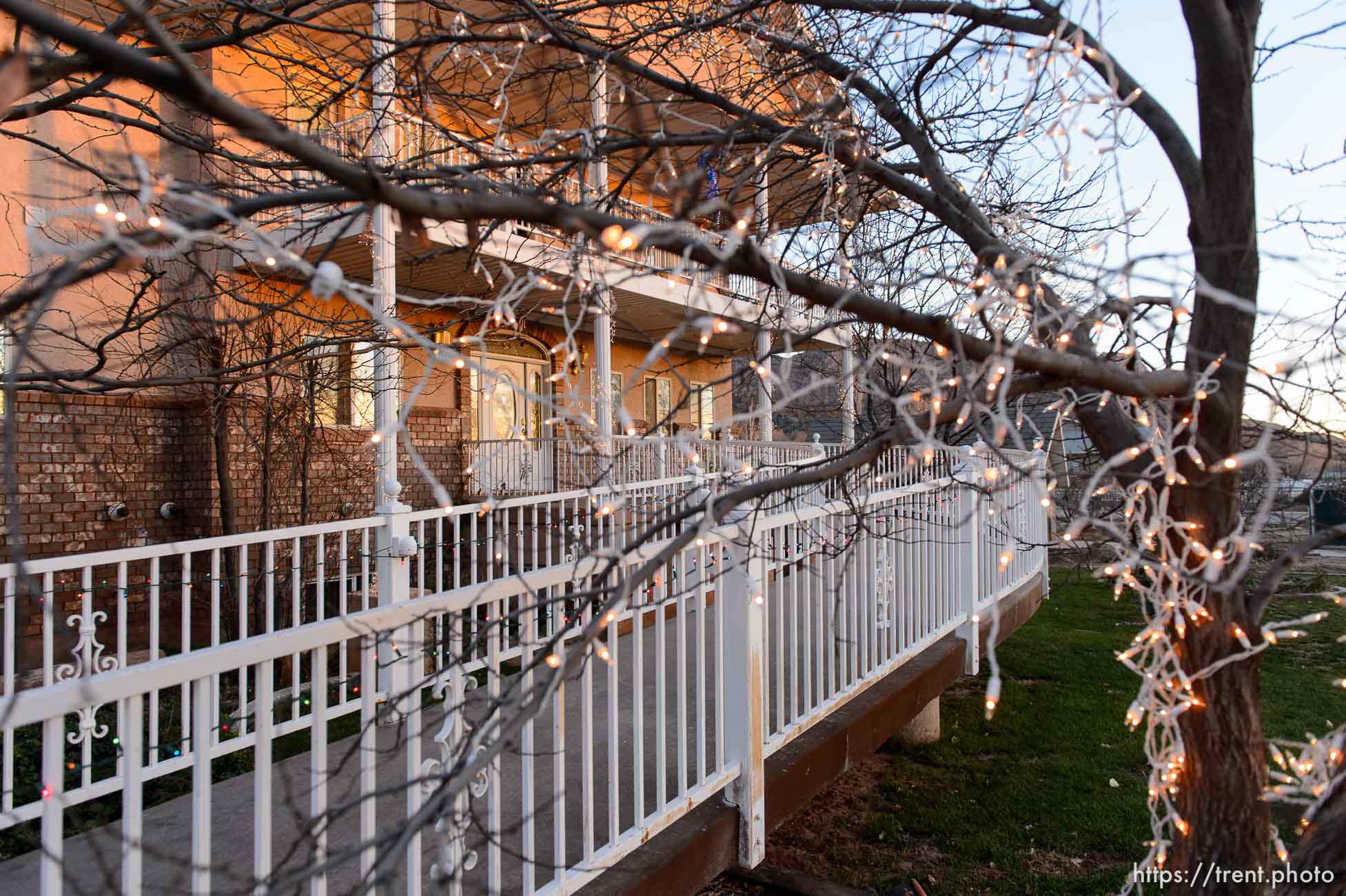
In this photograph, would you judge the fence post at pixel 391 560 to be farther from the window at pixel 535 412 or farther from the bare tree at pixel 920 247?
the window at pixel 535 412

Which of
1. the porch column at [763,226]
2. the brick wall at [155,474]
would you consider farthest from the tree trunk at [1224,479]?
the brick wall at [155,474]

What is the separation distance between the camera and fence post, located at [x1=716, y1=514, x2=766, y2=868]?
3211mm

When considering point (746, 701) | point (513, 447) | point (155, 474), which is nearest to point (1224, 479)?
point (746, 701)

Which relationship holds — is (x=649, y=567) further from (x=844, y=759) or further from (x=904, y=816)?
(x=904, y=816)

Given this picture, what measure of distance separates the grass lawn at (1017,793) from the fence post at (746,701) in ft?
2.61

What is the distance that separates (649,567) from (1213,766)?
212 centimetres

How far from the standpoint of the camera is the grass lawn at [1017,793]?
13.3 ft

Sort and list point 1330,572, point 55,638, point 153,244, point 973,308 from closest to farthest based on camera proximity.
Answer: point 153,244, point 973,308, point 55,638, point 1330,572

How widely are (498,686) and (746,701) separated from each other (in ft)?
4.56

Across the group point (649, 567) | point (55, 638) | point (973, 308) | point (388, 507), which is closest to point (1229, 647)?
point (973, 308)

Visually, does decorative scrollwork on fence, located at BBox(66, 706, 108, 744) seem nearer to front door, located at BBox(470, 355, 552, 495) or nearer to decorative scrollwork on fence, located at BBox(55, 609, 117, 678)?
decorative scrollwork on fence, located at BBox(55, 609, 117, 678)

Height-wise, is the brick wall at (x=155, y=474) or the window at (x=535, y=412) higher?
the window at (x=535, y=412)

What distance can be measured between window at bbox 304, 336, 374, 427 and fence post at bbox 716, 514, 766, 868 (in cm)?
204

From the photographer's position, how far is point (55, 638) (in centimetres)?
643
